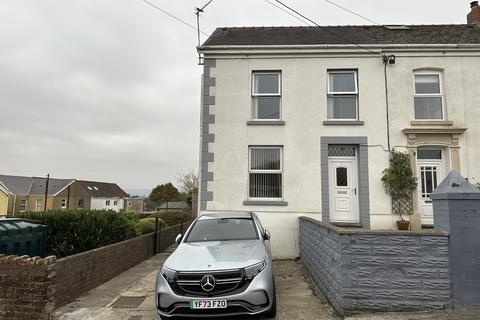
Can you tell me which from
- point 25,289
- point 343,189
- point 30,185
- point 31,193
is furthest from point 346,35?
point 30,185

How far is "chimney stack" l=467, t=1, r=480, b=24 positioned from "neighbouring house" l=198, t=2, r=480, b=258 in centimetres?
268

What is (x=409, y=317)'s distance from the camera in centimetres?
486

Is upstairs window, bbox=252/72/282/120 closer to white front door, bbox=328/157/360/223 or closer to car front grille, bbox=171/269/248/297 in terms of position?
white front door, bbox=328/157/360/223

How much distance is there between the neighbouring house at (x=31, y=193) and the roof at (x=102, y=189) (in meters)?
7.19

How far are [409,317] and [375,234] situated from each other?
3.93ft

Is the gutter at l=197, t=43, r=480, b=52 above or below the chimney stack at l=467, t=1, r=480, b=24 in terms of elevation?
below

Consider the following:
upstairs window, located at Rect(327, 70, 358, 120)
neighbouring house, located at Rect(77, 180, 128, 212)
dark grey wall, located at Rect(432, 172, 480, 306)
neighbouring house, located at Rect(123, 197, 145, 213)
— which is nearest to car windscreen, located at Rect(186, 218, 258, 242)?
dark grey wall, located at Rect(432, 172, 480, 306)

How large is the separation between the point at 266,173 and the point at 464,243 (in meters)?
6.44

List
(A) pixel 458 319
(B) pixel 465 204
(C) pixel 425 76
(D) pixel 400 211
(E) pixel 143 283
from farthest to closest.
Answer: (C) pixel 425 76
(D) pixel 400 211
(E) pixel 143 283
(B) pixel 465 204
(A) pixel 458 319

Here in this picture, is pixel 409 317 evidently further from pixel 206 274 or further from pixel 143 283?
pixel 143 283

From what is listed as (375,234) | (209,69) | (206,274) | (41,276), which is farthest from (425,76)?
(41,276)

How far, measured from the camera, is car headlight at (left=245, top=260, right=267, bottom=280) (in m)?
4.90

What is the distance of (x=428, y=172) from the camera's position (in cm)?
1079

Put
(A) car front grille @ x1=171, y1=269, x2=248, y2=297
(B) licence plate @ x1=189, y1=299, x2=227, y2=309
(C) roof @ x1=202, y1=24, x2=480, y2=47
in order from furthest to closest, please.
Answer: (C) roof @ x1=202, y1=24, x2=480, y2=47 → (A) car front grille @ x1=171, y1=269, x2=248, y2=297 → (B) licence plate @ x1=189, y1=299, x2=227, y2=309
